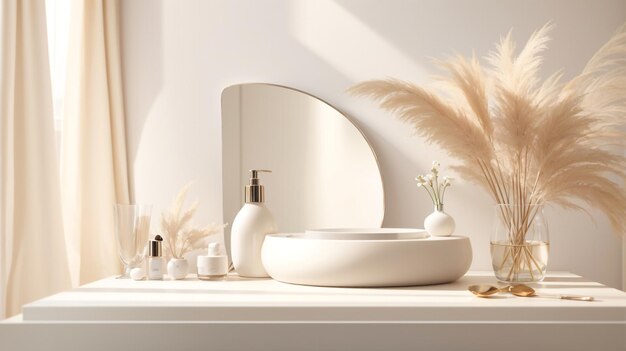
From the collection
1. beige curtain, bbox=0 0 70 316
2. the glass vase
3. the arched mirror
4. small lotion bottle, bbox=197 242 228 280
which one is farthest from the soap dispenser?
the glass vase

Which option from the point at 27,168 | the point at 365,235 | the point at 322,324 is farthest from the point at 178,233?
the point at 322,324

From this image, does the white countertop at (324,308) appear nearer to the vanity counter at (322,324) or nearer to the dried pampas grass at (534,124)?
the vanity counter at (322,324)

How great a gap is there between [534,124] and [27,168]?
3.55 ft

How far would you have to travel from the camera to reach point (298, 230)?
175cm

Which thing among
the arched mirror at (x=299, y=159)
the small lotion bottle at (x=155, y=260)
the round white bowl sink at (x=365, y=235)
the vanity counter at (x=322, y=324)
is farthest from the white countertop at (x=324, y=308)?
the arched mirror at (x=299, y=159)

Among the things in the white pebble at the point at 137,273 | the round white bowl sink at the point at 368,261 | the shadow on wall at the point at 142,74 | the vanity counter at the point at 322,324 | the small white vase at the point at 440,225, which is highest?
the shadow on wall at the point at 142,74

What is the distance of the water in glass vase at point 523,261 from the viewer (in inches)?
56.8

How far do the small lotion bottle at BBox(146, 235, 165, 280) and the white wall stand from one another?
0.28 m

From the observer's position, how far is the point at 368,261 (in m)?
1.33

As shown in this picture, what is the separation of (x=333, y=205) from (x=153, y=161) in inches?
19.8

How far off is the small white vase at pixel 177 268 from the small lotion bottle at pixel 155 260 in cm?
2

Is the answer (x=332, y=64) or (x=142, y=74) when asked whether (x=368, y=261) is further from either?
(x=142, y=74)

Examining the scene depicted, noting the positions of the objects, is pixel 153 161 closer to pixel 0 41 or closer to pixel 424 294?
pixel 0 41

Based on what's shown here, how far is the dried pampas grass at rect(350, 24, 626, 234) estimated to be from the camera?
1391 millimetres
